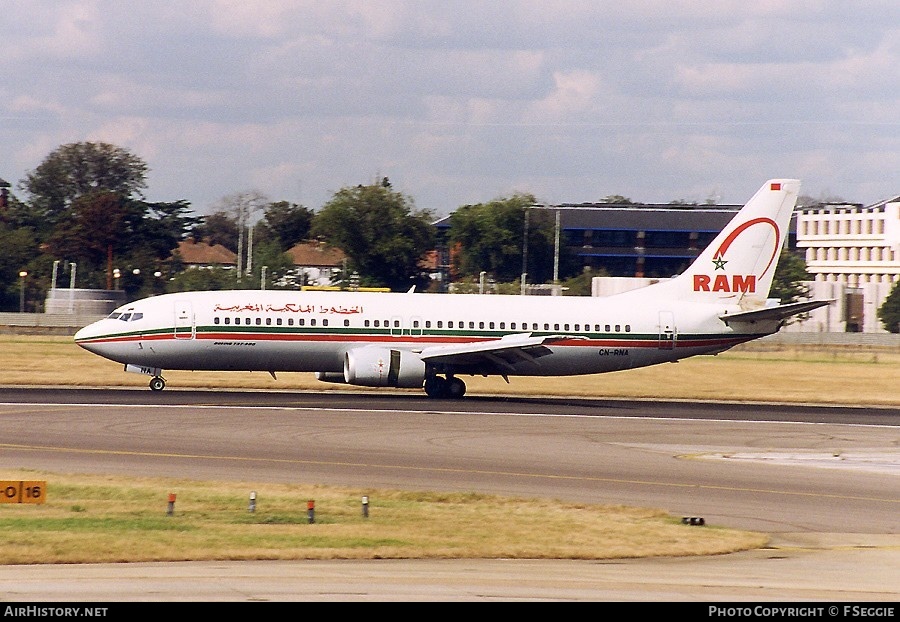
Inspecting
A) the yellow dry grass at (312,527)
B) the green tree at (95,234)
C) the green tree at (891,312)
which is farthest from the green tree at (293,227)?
the yellow dry grass at (312,527)

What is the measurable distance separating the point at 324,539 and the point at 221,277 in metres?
87.9

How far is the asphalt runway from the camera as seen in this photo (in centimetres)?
1591

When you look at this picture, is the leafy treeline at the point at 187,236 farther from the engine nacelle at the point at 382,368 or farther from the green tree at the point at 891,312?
the engine nacelle at the point at 382,368

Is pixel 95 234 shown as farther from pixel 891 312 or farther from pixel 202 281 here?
pixel 891 312

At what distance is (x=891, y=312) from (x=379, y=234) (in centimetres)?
4604

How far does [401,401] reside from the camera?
42.9m

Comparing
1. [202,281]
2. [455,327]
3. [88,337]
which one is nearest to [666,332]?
[455,327]

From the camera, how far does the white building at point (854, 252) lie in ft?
382

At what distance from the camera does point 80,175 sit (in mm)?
159750

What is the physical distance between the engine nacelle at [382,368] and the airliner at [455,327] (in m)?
0.05

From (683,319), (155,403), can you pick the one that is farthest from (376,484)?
(683,319)

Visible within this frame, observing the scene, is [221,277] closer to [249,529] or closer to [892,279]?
[892,279]

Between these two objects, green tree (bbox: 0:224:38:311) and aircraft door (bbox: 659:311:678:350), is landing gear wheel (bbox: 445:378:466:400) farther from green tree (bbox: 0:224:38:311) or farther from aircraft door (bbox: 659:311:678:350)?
green tree (bbox: 0:224:38:311)

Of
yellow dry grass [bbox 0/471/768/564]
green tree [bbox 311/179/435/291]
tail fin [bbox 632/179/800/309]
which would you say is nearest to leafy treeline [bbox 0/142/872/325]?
green tree [bbox 311/179/435/291]
